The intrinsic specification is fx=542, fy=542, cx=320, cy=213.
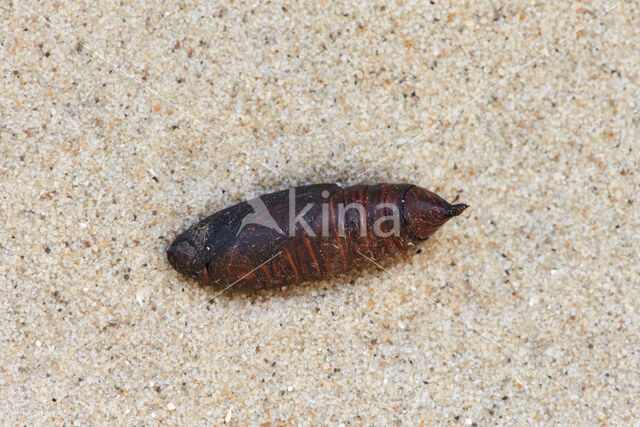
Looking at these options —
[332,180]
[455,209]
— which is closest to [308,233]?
[332,180]

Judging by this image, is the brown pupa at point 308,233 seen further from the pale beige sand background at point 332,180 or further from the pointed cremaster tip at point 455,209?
the pale beige sand background at point 332,180

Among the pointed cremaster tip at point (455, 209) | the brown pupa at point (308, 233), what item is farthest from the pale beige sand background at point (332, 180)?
the pointed cremaster tip at point (455, 209)

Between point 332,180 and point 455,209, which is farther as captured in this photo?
point 332,180

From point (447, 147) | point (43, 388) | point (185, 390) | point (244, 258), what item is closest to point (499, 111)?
point (447, 147)

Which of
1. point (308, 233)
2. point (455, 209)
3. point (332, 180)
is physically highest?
point (455, 209)

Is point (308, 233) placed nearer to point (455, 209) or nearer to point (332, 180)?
point (332, 180)

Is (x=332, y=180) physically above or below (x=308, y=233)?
above

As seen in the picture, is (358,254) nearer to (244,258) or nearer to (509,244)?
(244,258)
